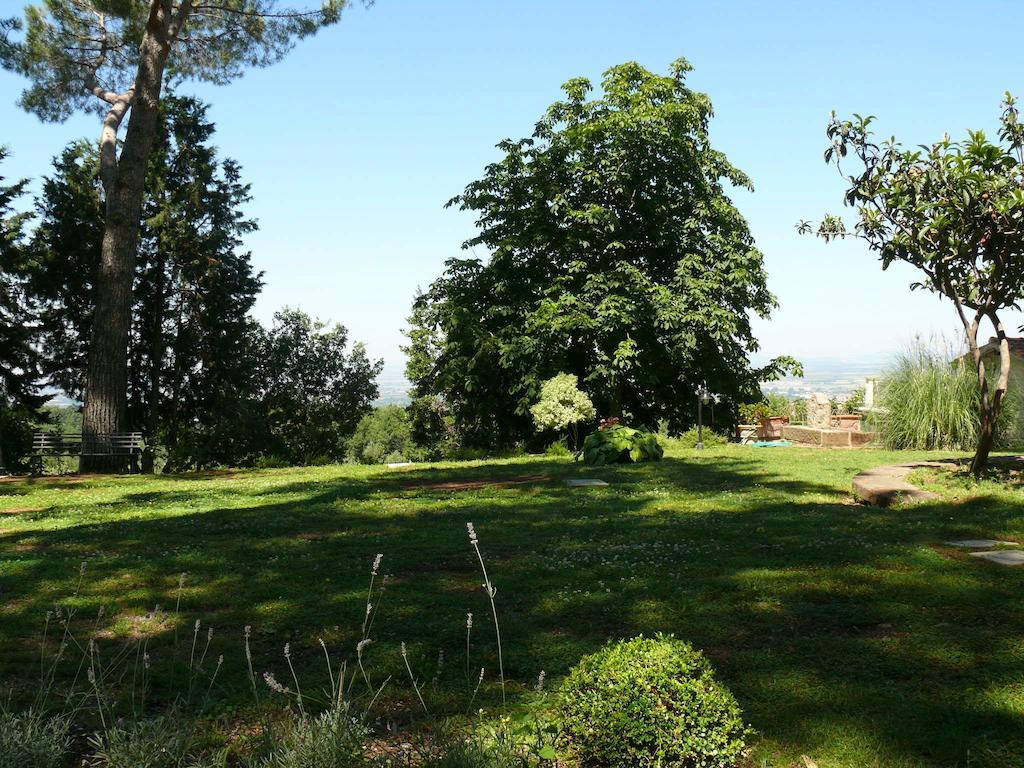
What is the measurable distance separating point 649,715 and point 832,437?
1851 centimetres

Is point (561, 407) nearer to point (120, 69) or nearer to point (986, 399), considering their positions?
point (986, 399)

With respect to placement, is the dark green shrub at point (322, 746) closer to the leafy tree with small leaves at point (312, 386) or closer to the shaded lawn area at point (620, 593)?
the shaded lawn area at point (620, 593)

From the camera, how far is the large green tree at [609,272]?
19859mm

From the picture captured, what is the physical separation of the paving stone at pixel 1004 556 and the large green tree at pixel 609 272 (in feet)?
44.8

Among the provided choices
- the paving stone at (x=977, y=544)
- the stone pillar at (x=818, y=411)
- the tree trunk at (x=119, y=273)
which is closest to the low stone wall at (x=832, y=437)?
the stone pillar at (x=818, y=411)

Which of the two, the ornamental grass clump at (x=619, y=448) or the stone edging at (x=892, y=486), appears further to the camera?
the ornamental grass clump at (x=619, y=448)

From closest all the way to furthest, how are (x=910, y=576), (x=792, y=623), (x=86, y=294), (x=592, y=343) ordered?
(x=792, y=623) → (x=910, y=576) → (x=592, y=343) → (x=86, y=294)

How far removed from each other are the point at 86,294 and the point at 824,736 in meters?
27.1

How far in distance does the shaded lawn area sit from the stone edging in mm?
216

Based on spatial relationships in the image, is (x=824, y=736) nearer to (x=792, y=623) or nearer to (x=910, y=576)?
(x=792, y=623)

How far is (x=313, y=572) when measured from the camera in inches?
223

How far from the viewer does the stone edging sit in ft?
26.6

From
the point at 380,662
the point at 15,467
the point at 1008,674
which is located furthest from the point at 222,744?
the point at 15,467

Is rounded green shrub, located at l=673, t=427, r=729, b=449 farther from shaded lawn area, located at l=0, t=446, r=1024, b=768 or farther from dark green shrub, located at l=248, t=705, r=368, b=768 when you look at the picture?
dark green shrub, located at l=248, t=705, r=368, b=768
